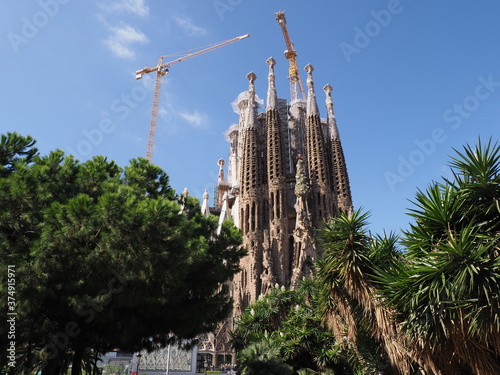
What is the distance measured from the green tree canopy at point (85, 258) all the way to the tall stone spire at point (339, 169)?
36212 millimetres

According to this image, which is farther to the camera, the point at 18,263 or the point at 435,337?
the point at 18,263

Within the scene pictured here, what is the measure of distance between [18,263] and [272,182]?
121ft

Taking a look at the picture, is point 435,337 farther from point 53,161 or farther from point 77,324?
point 53,161

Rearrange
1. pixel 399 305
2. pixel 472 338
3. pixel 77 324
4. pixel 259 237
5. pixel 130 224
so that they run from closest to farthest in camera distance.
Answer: pixel 472 338 < pixel 399 305 < pixel 130 224 < pixel 77 324 < pixel 259 237

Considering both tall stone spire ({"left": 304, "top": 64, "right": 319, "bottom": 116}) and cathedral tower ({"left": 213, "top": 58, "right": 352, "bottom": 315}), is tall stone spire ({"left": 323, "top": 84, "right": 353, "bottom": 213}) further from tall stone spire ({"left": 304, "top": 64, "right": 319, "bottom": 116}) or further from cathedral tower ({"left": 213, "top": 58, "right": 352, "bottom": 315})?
tall stone spire ({"left": 304, "top": 64, "right": 319, "bottom": 116})

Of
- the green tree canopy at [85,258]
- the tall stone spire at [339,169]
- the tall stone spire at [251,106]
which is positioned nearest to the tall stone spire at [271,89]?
the tall stone spire at [251,106]

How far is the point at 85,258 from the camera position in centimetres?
916

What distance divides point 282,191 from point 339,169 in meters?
9.81

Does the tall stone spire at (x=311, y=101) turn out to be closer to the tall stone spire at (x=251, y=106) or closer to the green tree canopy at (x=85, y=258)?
the tall stone spire at (x=251, y=106)

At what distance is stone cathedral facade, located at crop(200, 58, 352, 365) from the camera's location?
39.9 meters

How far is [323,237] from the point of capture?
10672 mm

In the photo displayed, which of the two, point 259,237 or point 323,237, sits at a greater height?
point 259,237

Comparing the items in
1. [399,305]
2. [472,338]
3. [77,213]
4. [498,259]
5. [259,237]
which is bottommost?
[472,338]

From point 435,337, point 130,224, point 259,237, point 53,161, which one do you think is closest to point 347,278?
point 435,337
